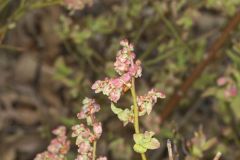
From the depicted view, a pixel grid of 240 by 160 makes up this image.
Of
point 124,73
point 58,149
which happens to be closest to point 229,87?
point 58,149

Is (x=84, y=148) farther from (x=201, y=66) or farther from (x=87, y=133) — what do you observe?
(x=201, y=66)

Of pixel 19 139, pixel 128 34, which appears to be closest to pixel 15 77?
pixel 19 139

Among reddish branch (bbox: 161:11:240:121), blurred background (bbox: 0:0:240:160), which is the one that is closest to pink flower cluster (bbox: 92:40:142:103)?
blurred background (bbox: 0:0:240:160)

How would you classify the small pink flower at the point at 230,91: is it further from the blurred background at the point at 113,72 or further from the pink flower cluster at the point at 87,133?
the pink flower cluster at the point at 87,133

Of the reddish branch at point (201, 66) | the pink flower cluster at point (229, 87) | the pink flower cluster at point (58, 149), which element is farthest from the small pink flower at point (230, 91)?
the pink flower cluster at point (58, 149)

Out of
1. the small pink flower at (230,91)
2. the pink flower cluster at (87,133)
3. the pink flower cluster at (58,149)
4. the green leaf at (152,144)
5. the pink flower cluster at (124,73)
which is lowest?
the green leaf at (152,144)

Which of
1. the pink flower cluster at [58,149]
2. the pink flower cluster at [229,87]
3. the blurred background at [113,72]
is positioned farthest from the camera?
the blurred background at [113,72]

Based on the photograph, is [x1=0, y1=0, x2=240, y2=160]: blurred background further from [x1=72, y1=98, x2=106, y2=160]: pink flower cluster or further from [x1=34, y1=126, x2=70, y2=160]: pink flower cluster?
[x1=72, y1=98, x2=106, y2=160]: pink flower cluster
